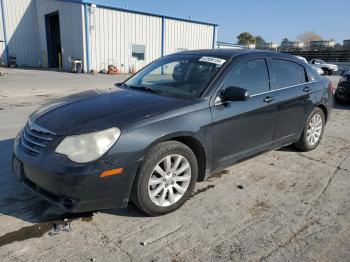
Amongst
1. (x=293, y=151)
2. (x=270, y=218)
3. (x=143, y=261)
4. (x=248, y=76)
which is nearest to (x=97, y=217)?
(x=143, y=261)

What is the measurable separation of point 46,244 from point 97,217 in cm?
55

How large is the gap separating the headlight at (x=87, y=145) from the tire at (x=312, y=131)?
337 centimetres

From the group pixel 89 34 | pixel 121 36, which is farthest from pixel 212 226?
pixel 121 36

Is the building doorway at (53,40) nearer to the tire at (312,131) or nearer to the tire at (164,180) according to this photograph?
the tire at (312,131)

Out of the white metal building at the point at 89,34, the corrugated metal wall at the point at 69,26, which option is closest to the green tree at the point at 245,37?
the white metal building at the point at 89,34

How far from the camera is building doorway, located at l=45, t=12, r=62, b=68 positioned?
28.0 m

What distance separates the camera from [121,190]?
112 inches

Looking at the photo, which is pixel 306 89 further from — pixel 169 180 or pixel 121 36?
pixel 121 36

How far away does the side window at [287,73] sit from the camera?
443 cm

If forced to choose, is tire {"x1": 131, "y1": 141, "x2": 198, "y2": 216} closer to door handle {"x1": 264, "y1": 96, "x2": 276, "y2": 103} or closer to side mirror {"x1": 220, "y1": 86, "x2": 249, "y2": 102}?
side mirror {"x1": 220, "y1": 86, "x2": 249, "y2": 102}

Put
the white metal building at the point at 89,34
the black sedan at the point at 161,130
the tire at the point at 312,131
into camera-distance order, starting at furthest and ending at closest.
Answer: the white metal building at the point at 89,34, the tire at the point at 312,131, the black sedan at the point at 161,130

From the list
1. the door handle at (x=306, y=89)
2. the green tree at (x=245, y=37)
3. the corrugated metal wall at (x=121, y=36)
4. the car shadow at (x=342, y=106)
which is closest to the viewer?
the door handle at (x=306, y=89)

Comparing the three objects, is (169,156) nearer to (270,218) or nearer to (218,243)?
(218,243)

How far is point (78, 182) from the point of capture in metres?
2.66
